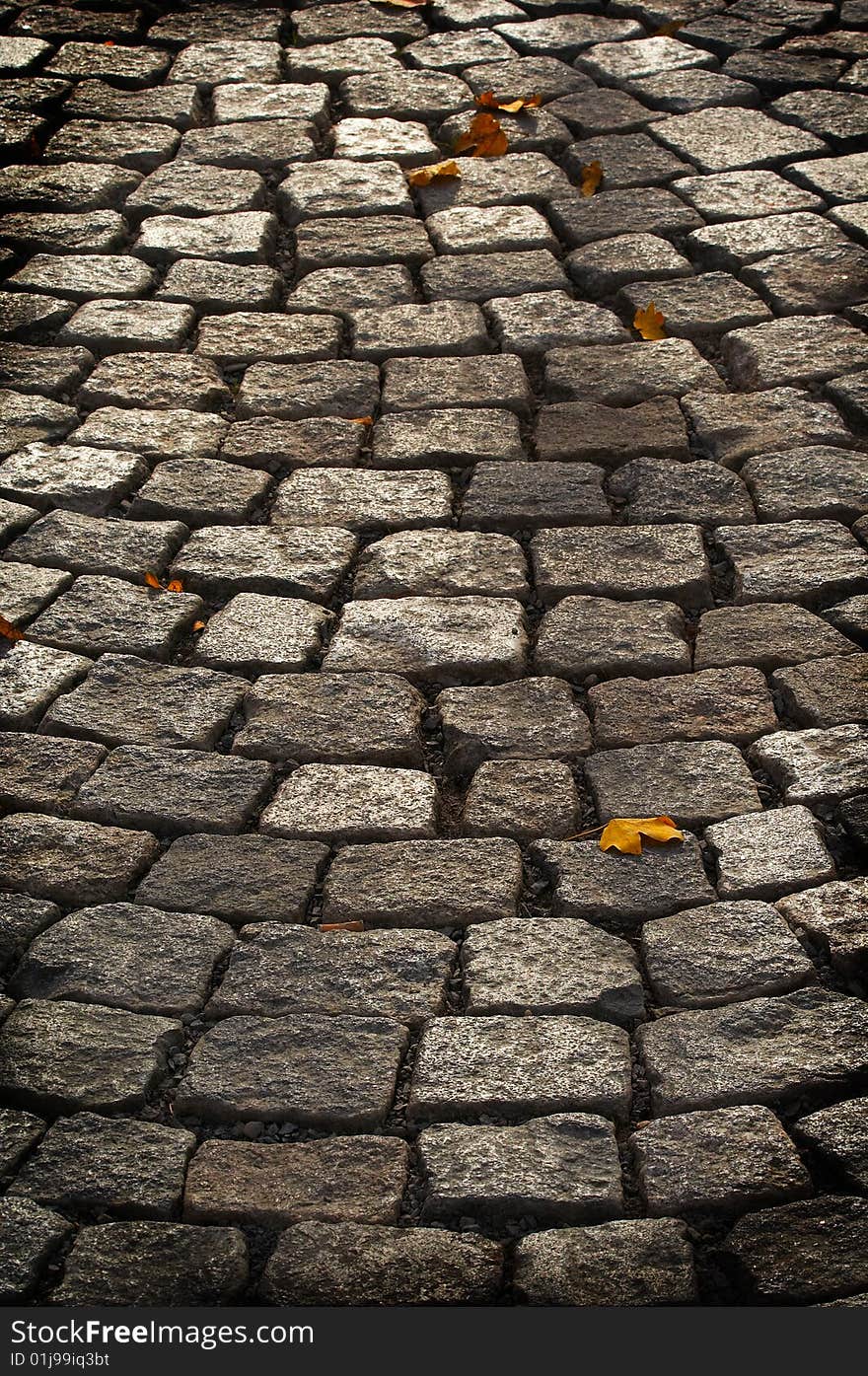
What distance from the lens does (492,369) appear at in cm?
453

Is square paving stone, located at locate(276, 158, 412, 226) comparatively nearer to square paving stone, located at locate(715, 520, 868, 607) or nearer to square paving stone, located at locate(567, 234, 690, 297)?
square paving stone, located at locate(567, 234, 690, 297)

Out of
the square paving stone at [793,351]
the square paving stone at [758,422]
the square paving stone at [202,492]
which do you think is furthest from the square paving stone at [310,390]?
the square paving stone at [793,351]

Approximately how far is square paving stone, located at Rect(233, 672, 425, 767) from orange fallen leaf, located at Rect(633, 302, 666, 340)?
5.50 feet

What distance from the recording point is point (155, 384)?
4535 mm

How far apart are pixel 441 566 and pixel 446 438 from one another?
58 centimetres

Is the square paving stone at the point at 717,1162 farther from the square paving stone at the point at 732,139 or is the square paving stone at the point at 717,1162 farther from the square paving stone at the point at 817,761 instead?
the square paving stone at the point at 732,139

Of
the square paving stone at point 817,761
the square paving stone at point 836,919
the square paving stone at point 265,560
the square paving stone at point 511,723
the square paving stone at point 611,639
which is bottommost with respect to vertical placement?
the square paving stone at point 836,919

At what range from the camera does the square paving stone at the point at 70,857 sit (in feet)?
9.82

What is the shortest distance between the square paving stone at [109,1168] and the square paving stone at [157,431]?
85.4 inches

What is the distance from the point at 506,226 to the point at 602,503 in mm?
1586

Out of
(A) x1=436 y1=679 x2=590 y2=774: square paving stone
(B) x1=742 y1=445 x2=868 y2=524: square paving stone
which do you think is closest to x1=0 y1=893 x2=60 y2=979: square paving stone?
(A) x1=436 y1=679 x2=590 y2=774: square paving stone

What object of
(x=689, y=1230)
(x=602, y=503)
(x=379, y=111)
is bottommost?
(x=689, y=1230)

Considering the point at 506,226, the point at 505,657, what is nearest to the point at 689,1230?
the point at 505,657

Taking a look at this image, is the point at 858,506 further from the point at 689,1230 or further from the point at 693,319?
the point at 689,1230
